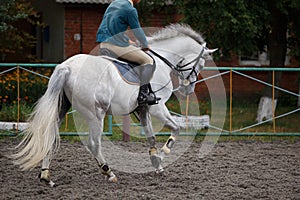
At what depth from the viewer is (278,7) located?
11172mm

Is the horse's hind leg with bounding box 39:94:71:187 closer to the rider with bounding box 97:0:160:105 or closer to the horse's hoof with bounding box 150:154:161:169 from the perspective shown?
the rider with bounding box 97:0:160:105

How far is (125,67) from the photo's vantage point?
22.1 feet

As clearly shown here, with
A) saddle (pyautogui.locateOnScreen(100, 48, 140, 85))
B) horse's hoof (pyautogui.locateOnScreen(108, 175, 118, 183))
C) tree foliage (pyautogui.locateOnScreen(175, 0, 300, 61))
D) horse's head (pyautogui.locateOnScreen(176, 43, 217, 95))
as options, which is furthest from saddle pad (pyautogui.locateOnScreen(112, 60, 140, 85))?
tree foliage (pyautogui.locateOnScreen(175, 0, 300, 61))

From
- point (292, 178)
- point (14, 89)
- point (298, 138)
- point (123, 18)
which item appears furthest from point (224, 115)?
point (123, 18)

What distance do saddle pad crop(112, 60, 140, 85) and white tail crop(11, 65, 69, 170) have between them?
0.66 m

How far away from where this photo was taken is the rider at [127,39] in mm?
6555

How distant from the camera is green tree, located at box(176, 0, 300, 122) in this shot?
35.9 feet

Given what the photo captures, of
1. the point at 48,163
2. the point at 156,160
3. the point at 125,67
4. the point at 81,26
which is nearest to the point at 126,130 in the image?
the point at 156,160

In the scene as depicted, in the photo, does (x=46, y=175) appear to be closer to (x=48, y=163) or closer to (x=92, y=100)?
(x=48, y=163)

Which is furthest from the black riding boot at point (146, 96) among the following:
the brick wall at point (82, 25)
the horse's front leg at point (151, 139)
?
the brick wall at point (82, 25)

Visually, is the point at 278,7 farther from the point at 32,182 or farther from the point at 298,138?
the point at 32,182

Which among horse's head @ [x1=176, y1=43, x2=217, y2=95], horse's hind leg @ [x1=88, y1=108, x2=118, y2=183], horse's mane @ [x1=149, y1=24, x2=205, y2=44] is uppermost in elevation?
horse's mane @ [x1=149, y1=24, x2=205, y2=44]

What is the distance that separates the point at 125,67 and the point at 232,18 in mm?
4625

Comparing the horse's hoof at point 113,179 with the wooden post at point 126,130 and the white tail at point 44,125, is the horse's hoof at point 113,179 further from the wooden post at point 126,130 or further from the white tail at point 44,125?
the wooden post at point 126,130
